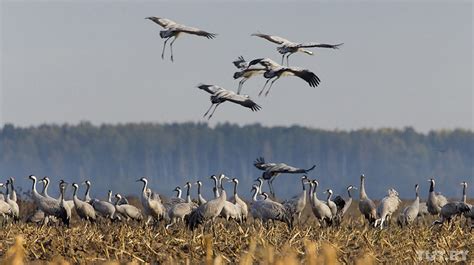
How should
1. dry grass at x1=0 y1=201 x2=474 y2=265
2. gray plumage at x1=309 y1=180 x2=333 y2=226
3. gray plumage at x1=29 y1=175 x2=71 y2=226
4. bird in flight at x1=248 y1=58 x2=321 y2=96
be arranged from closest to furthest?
dry grass at x1=0 y1=201 x2=474 y2=265
bird in flight at x1=248 y1=58 x2=321 y2=96
gray plumage at x1=309 y1=180 x2=333 y2=226
gray plumage at x1=29 y1=175 x2=71 y2=226

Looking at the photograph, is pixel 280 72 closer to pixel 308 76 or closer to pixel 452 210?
pixel 308 76

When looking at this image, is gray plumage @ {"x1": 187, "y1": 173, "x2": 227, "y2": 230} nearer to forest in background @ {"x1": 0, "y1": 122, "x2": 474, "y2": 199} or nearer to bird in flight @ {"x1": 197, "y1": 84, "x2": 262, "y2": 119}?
bird in flight @ {"x1": 197, "y1": 84, "x2": 262, "y2": 119}

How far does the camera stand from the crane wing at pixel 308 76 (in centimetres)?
1834

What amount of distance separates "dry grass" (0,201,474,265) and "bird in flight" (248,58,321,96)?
1905 millimetres

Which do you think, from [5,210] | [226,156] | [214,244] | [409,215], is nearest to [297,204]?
[409,215]

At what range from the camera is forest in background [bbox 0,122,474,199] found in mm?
92438

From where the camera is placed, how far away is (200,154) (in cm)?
→ 9794

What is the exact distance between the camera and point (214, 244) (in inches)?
610

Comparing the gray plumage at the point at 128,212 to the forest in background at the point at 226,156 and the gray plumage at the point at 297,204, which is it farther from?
the forest in background at the point at 226,156

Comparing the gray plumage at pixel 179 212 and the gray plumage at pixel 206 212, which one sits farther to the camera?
the gray plumage at pixel 179 212

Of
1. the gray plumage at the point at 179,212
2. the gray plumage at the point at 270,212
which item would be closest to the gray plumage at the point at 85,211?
the gray plumage at the point at 179,212

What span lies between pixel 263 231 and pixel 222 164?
3258 inches

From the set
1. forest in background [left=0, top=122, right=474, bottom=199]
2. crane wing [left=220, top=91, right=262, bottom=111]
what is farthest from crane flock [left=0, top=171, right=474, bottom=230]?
forest in background [left=0, top=122, right=474, bottom=199]

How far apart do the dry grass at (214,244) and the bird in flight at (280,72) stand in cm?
190
